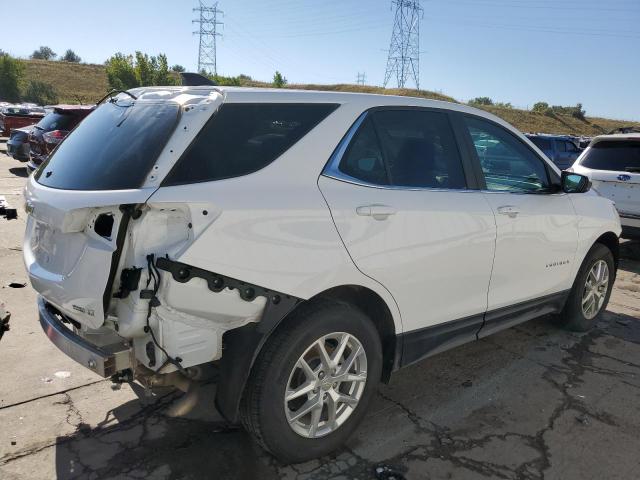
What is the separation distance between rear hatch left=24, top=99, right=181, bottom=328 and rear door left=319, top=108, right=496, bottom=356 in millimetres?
878

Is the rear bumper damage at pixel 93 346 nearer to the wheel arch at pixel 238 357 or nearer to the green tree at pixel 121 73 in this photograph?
the wheel arch at pixel 238 357

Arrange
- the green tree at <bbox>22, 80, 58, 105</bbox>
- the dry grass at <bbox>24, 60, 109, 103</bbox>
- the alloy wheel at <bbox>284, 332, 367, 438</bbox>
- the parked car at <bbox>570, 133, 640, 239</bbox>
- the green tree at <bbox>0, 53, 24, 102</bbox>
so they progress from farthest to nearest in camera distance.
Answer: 1. the dry grass at <bbox>24, 60, 109, 103</bbox>
2. the green tree at <bbox>22, 80, 58, 105</bbox>
3. the green tree at <bbox>0, 53, 24, 102</bbox>
4. the parked car at <bbox>570, 133, 640, 239</bbox>
5. the alloy wheel at <bbox>284, 332, 367, 438</bbox>

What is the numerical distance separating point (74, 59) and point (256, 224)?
423 feet

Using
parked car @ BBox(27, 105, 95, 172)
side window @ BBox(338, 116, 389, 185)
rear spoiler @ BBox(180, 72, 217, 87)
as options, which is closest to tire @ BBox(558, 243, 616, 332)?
side window @ BBox(338, 116, 389, 185)

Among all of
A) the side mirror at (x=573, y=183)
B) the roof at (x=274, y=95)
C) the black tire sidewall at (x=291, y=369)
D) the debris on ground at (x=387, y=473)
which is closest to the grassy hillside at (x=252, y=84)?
the side mirror at (x=573, y=183)

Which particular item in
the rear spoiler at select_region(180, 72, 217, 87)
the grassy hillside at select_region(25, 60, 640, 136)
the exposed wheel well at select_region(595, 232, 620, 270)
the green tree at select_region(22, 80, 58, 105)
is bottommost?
the exposed wheel well at select_region(595, 232, 620, 270)

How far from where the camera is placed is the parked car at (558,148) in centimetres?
1614

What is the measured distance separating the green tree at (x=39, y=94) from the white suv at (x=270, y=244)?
6550cm

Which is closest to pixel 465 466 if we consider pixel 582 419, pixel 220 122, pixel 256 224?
pixel 582 419

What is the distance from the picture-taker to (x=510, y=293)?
3812 millimetres

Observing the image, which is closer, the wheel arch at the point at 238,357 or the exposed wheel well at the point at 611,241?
the wheel arch at the point at 238,357

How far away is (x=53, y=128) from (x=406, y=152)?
1051 centimetres

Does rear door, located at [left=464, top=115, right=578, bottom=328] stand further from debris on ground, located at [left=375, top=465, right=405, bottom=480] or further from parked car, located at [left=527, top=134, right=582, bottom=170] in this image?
parked car, located at [left=527, top=134, right=582, bottom=170]

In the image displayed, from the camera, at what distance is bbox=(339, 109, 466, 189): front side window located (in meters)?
2.91
